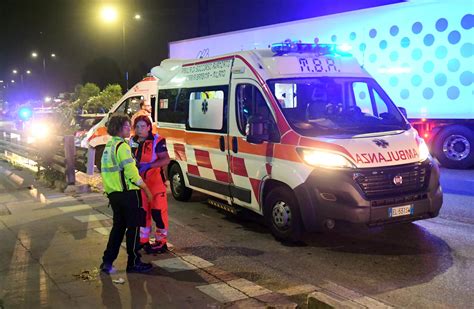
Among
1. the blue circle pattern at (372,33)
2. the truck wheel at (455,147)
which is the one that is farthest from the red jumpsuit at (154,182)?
the truck wheel at (455,147)

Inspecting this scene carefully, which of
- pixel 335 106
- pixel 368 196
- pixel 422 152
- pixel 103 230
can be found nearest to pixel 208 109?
pixel 335 106

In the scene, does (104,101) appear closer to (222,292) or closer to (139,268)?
(139,268)

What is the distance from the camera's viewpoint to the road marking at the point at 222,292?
448 centimetres

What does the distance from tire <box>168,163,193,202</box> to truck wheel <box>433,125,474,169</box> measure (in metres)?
6.39

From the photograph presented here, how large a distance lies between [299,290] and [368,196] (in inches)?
54.8

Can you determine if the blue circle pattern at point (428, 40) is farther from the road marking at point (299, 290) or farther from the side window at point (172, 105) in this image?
the road marking at point (299, 290)

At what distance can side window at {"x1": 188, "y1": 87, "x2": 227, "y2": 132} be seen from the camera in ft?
23.4

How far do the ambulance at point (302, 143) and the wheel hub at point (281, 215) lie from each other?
12 millimetres

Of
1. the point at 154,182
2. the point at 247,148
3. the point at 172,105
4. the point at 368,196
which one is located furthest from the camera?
the point at 172,105

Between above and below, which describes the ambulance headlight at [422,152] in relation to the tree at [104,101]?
below

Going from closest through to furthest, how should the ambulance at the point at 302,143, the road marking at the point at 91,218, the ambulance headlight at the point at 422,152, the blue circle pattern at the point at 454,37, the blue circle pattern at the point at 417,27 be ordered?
1. the ambulance at the point at 302,143
2. the ambulance headlight at the point at 422,152
3. the road marking at the point at 91,218
4. the blue circle pattern at the point at 454,37
5. the blue circle pattern at the point at 417,27

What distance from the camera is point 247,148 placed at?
6.56m

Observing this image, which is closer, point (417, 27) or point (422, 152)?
point (422, 152)

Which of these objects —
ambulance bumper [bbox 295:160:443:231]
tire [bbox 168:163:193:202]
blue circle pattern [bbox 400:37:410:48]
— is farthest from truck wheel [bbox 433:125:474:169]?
tire [bbox 168:163:193:202]
